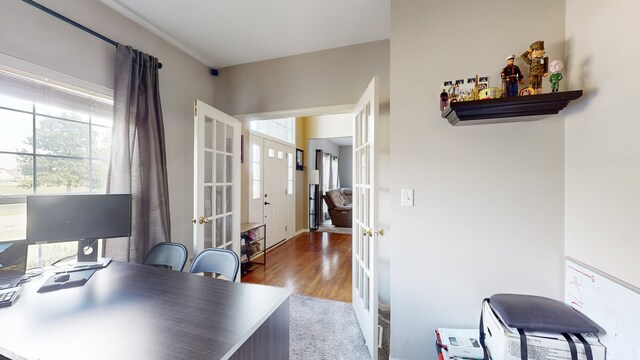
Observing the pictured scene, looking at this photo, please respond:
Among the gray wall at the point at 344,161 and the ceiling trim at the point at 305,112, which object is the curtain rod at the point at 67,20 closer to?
the ceiling trim at the point at 305,112

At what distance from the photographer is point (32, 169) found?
4.86 feet

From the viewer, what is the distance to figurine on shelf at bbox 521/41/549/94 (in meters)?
1.20

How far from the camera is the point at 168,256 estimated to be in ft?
6.04

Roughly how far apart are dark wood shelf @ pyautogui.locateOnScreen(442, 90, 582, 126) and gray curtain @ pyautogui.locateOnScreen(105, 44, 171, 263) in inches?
91.6

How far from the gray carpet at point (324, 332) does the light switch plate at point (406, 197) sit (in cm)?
113

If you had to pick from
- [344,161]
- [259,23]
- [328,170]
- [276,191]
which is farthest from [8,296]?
[344,161]

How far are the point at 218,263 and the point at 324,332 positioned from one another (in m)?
1.05

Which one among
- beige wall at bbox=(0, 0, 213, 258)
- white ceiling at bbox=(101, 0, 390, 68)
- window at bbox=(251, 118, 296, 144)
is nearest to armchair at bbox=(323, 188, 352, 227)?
window at bbox=(251, 118, 296, 144)

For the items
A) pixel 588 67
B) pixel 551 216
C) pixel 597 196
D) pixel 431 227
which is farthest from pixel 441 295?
pixel 588 67

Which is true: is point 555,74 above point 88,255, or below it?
above

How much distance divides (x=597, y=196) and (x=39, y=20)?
10.9 ft

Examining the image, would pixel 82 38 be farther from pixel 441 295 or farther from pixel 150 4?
pixel 441 295

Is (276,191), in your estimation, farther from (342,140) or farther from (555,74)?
(555,74)

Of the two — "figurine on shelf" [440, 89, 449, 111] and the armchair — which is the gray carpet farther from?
the armchair
